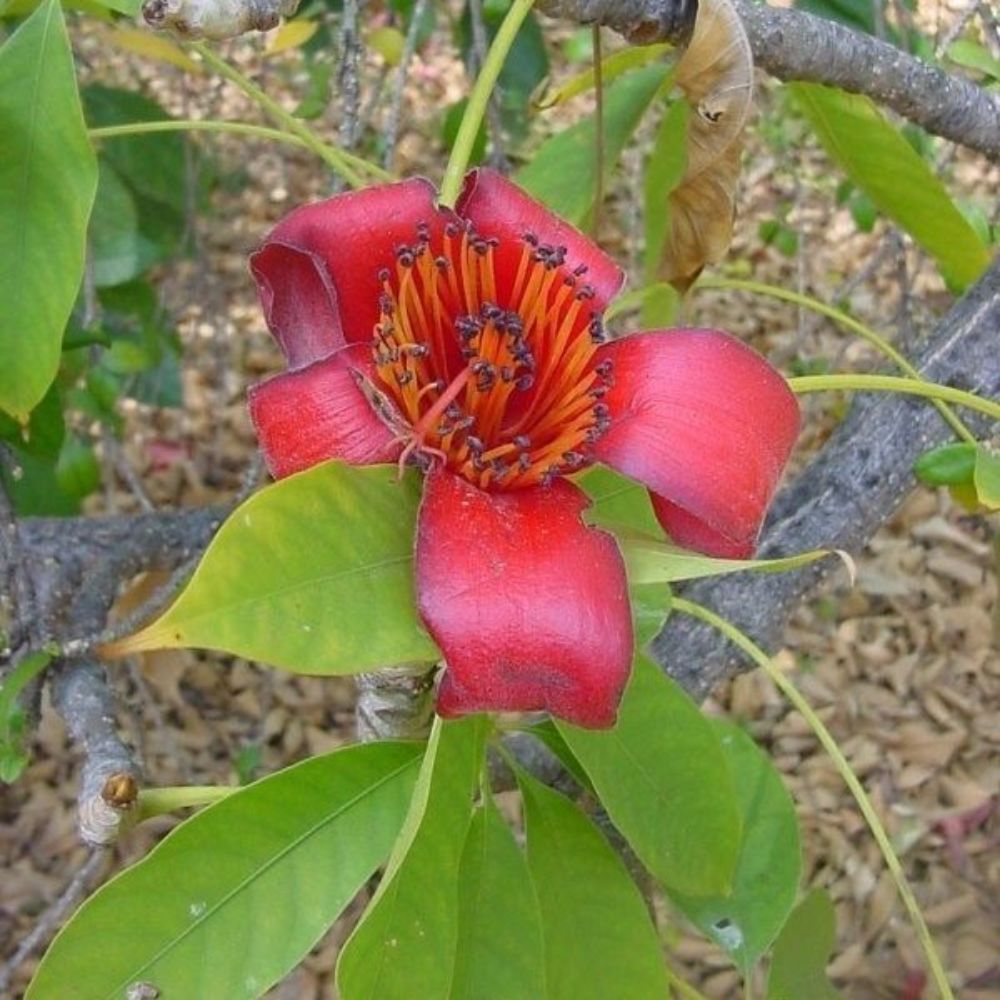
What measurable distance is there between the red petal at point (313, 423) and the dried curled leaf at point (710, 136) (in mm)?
209

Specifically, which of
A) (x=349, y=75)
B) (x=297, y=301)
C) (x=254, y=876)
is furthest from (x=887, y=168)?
(x=254, y=876)

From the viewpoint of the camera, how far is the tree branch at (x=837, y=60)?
625mm

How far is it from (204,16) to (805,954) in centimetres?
58

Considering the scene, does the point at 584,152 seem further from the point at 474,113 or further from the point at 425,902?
the point at 425,902

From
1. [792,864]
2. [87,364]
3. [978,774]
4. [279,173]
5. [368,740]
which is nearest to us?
[368,740]

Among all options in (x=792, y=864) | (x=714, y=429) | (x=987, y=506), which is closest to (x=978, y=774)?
(x=792, y=864)

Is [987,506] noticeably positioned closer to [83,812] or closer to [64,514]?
[83,812]

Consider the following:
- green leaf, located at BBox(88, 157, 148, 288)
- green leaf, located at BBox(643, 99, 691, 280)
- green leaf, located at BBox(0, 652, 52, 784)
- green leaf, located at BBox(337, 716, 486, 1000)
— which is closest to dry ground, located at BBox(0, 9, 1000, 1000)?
green leaf, located at BBox(88, 157, 148, 288)

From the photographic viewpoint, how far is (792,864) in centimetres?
80

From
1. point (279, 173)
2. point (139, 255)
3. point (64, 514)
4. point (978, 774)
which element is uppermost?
point (139, 255)

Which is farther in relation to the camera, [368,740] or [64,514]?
[64,514]

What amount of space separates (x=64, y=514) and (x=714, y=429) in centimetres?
87

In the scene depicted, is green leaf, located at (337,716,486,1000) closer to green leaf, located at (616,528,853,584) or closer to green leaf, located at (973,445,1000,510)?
green leaf, located at (616,528,853,584)

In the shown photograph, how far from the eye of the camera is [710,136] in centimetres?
64
